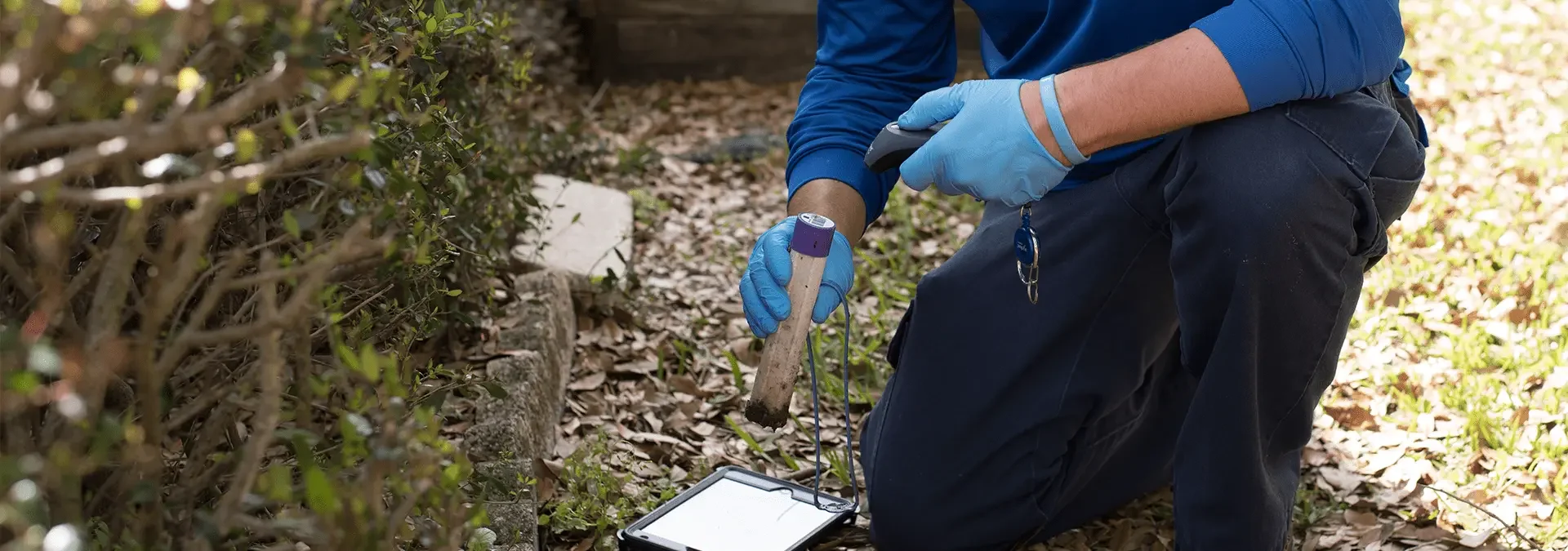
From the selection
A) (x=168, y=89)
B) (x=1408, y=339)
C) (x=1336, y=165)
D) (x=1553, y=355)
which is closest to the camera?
(x=168, y=89)

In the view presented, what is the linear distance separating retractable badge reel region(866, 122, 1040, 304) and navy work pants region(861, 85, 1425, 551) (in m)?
0.03

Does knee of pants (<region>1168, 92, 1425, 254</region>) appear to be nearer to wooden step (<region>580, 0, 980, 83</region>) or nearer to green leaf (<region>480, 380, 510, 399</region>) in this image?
green leaf (<region>480, 380, 510, 399</region>)

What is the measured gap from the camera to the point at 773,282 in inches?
80.4

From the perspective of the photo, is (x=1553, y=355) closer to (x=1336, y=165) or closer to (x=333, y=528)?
(x=1336, y=165)

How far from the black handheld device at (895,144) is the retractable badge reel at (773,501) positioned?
0.46 feet

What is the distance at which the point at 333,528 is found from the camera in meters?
1.01

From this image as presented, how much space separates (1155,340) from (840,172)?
23.7 inches

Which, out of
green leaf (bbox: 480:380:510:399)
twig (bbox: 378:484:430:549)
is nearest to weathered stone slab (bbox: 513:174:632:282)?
green leaf (bbox: 480:380:510:399)

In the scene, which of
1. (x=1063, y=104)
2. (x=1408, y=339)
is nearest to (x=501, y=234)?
(x=1063, y=104)

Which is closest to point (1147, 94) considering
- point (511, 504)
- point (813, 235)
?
point (813, 235)

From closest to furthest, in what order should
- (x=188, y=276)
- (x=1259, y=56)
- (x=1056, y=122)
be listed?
(x=188, y=276)
(x=1259, y=56)
(x=1056, y=122)

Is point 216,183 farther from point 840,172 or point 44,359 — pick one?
point 840,172

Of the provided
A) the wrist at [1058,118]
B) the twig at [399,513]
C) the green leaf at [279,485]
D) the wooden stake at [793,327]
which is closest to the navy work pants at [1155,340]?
the wrist at [1058,118]

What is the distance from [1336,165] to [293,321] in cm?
140
